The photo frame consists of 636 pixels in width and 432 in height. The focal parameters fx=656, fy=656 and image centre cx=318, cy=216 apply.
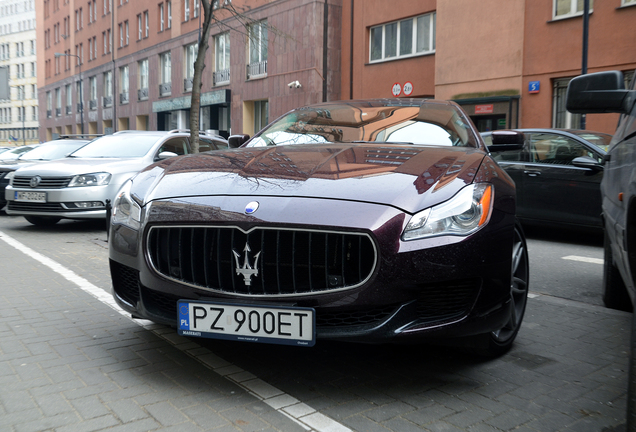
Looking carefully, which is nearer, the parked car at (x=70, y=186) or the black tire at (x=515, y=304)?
the black tire at (x=515, y=304)

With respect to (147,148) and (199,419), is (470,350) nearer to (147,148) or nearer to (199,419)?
(199,419)

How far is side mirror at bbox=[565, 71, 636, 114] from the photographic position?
322 centimetres

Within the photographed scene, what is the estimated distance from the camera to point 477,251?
2893mm

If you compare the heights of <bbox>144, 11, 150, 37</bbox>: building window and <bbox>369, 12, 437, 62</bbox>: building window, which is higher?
<bbox>144, 11, 150, 37</bbox>: building window

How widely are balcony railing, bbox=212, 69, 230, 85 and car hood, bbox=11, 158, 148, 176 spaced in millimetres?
23503

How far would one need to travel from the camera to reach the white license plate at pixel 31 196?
937cm

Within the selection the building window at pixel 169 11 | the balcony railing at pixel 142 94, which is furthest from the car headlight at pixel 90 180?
the balcony railing at pixel 142 94

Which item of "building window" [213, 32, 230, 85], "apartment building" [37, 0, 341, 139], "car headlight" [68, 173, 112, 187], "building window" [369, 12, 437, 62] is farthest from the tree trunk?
"building window" [213, 32, 230, 85]

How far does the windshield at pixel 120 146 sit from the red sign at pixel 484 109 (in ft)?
37.8

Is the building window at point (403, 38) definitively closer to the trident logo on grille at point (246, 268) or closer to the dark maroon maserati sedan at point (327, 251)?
the dark maroon maserati sedan at point (327, 251)

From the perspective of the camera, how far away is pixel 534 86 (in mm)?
18094

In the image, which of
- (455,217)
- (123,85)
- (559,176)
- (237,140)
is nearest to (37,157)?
(237,140)

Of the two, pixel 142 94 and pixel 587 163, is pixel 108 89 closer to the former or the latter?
pixel 142 94

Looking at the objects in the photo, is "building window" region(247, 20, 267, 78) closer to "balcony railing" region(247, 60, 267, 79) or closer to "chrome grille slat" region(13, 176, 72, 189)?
"balcony railing" region(247, 60, 267, 79)
